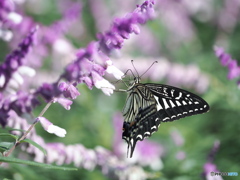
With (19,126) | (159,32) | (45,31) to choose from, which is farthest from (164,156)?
(159,32)

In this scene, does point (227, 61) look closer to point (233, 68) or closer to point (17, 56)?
point (233, 68)

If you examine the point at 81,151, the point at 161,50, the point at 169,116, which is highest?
the point at 161,50

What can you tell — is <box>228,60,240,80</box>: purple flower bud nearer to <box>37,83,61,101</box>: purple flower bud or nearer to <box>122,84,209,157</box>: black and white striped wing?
<box>122,84,209,157</box>: black and white striped wing

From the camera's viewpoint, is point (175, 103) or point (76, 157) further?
point (175, 103)

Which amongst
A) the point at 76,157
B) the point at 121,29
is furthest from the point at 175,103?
the point at 121,29

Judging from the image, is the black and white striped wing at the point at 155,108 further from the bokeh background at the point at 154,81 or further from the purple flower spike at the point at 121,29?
the purple flower spike at the point at 121,29

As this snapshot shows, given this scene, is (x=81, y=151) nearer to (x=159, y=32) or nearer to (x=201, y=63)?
(x=201, y=63)

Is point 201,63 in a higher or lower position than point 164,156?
higher
